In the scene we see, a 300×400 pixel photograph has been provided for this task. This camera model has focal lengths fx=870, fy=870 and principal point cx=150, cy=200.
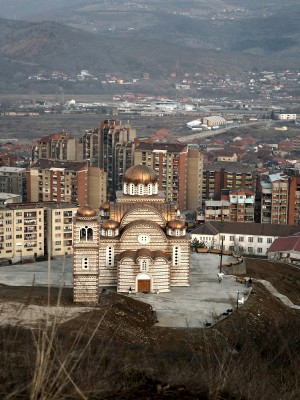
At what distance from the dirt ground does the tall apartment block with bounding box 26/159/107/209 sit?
12.4 m

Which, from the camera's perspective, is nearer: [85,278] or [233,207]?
[85,278]

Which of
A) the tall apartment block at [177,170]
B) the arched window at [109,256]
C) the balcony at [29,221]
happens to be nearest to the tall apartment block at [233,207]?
the tall apartment block at [177,170]

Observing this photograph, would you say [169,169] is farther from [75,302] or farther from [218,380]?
[218,380]

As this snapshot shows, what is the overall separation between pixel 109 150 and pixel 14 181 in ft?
19.2

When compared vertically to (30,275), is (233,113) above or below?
above

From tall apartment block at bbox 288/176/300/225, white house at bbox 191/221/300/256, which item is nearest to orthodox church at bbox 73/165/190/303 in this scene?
white house at bbox 191/221/300/256

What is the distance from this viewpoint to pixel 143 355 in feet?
33.2

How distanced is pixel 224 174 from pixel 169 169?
7.31 feet

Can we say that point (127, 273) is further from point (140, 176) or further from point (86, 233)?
point (140, 176)

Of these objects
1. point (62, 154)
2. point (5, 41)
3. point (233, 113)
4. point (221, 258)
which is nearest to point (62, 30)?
point (5, 41)

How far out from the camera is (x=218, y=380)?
7.18 metres

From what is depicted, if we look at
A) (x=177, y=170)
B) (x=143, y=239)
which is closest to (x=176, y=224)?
(x=143, y=239)

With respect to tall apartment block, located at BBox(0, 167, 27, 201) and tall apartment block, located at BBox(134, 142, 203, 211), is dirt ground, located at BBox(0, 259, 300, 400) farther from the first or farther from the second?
tall apartment block, located at BBox(0, 167, 27, 201)

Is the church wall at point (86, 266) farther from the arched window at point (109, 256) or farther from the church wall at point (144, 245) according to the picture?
the arched window at point (109, 256)
